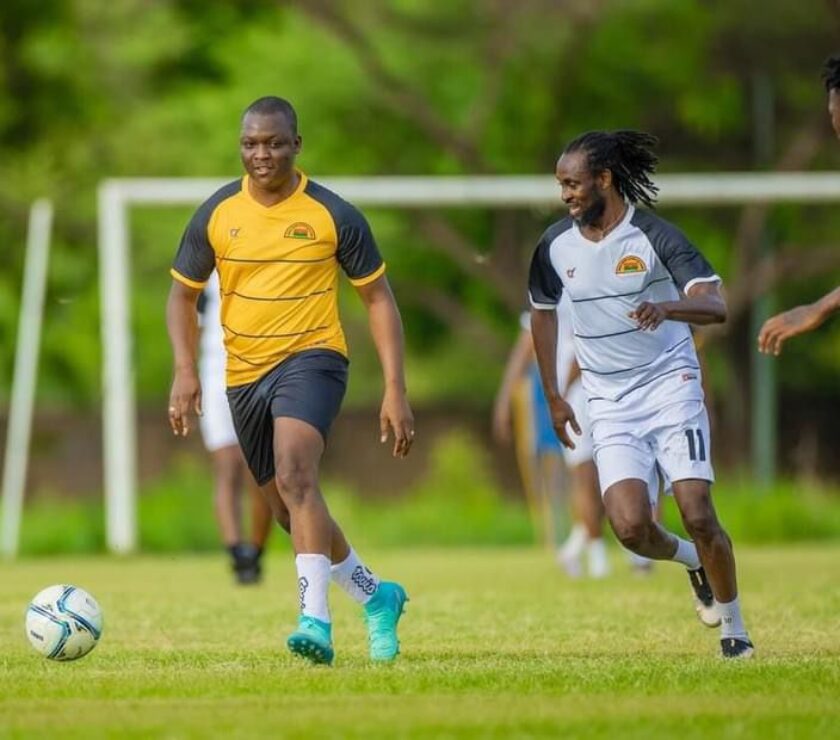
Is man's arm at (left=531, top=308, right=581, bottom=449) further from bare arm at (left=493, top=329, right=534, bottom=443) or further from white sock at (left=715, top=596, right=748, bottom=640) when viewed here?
bare arm at (left=493, top=329, right=534, bottom=443)

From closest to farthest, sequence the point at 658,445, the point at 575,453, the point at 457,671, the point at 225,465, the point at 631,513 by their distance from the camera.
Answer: the point at 457,671 < the point at 631,513 < the point at 658,445 < the point at 225,465 < the point at 575,453

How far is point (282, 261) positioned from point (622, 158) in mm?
1593

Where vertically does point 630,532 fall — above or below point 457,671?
above

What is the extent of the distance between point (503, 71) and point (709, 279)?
23148 mm

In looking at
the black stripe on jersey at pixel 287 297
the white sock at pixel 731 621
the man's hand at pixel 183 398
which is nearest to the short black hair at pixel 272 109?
the black stripe on jersey at pixel 287 297

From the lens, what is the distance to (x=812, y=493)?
84.0 feet

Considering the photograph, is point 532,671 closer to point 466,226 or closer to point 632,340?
point 632,340

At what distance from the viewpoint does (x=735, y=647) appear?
936cm

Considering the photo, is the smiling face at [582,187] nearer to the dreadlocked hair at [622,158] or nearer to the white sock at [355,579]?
the dreadlocked hair at [622,158]

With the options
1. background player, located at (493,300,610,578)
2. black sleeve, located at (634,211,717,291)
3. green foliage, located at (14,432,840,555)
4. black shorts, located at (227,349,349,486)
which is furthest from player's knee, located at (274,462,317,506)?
green foliage, located at (14,432,840,555)

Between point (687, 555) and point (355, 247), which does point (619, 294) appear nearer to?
point (355, 247)

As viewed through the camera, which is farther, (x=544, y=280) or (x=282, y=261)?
(x=544, y=280)

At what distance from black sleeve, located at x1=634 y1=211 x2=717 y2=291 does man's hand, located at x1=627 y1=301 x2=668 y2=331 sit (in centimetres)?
38

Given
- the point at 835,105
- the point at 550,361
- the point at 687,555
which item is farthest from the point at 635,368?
the point at 835,105
